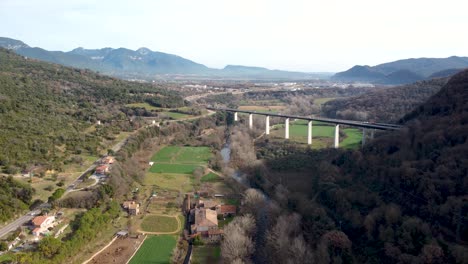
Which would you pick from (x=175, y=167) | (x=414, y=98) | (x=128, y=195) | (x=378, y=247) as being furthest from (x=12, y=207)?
(x=414, y=98)

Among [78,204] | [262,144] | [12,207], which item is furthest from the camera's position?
[262,144]

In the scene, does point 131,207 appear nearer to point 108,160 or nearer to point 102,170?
point 102,170

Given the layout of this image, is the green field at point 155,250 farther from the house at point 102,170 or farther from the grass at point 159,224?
the house at point 102,170

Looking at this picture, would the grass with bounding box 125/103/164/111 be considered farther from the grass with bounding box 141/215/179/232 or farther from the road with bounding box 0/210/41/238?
the road with bounding box 0/210/41/238

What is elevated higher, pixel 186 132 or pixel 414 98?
pixel 414 98

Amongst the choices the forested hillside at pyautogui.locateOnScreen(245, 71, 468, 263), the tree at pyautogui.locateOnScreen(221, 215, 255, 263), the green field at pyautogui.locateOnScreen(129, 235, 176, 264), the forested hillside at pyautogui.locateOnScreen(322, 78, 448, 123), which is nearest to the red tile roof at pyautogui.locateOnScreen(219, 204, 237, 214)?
the forested hillside at pyautogui.locateOnScreen(245, 71, 468, 263)

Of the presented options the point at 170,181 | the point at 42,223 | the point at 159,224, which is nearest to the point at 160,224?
the point at 159,224

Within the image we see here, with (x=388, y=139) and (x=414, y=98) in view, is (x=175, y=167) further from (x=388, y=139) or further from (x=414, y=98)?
(x=414, y=98)
